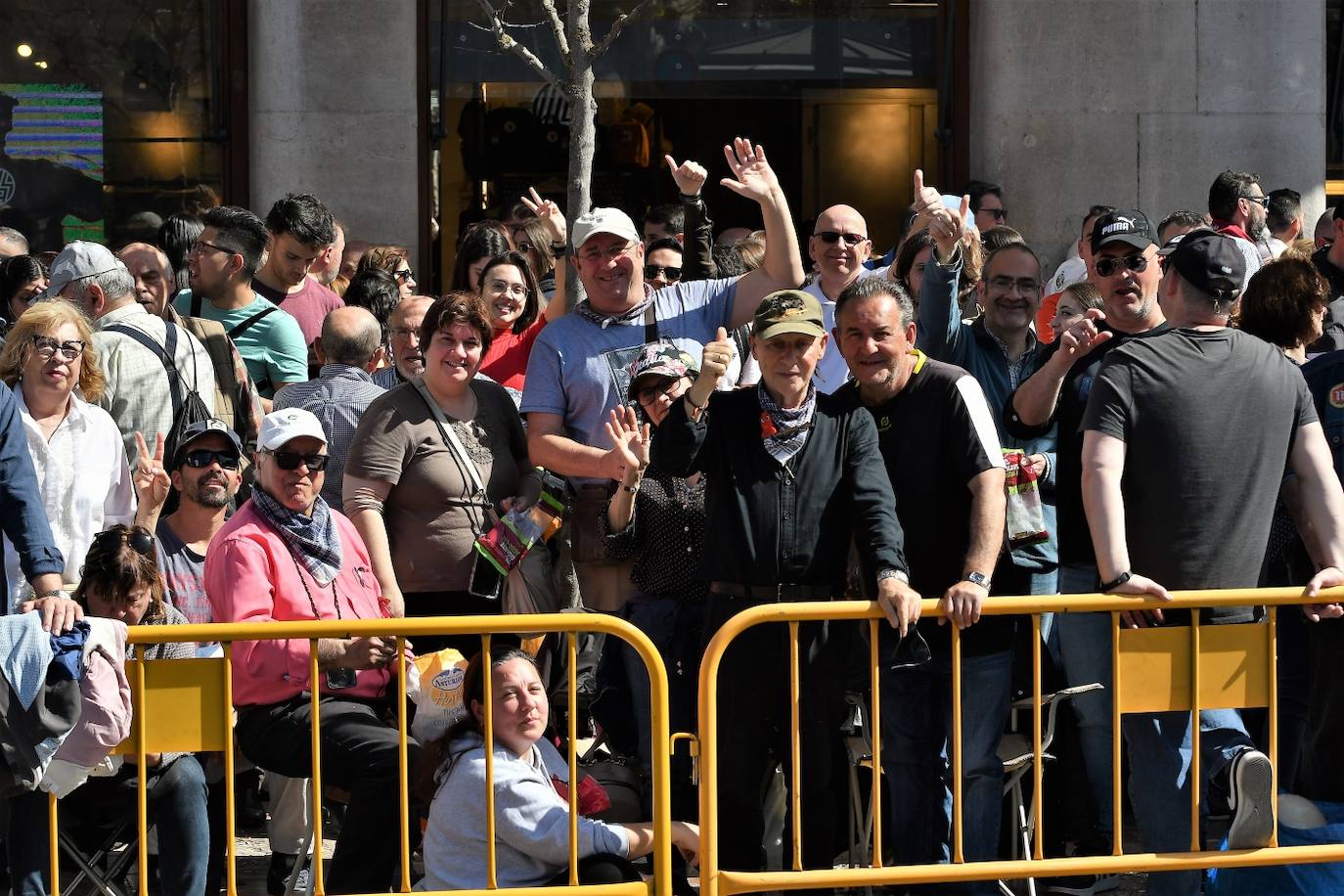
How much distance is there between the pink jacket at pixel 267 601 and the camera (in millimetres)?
5965

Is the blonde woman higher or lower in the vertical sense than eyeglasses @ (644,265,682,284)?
lower

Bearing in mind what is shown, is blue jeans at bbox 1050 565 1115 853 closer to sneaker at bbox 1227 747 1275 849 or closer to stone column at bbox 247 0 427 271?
sneaker at bbox 1227 747 1275 849

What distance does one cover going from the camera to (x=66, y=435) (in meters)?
6.68

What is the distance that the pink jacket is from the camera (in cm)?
596

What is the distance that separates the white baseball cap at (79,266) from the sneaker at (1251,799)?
15.4ft

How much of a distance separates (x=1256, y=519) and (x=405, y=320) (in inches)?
139

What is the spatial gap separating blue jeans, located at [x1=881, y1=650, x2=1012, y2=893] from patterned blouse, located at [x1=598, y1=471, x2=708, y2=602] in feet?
3.24

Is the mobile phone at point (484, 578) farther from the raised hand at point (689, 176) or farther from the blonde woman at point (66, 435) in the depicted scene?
the raised hand at point (689, 176)

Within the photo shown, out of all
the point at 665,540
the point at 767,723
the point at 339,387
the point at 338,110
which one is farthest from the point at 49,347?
the point at 338,110

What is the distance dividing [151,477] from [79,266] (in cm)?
128

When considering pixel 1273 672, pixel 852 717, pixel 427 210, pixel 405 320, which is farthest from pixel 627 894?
pixel 427 210

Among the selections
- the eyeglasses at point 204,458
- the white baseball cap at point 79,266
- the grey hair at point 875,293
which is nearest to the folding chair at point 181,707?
the eyeglasses at point 204,458

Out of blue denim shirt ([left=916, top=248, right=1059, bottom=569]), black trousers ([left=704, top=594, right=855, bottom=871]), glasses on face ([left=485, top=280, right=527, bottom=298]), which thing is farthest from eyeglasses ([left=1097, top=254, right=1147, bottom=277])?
glasses on face ([left=485, top=280, right=527, bottom=298])

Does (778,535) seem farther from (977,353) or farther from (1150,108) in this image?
(1150,108)
